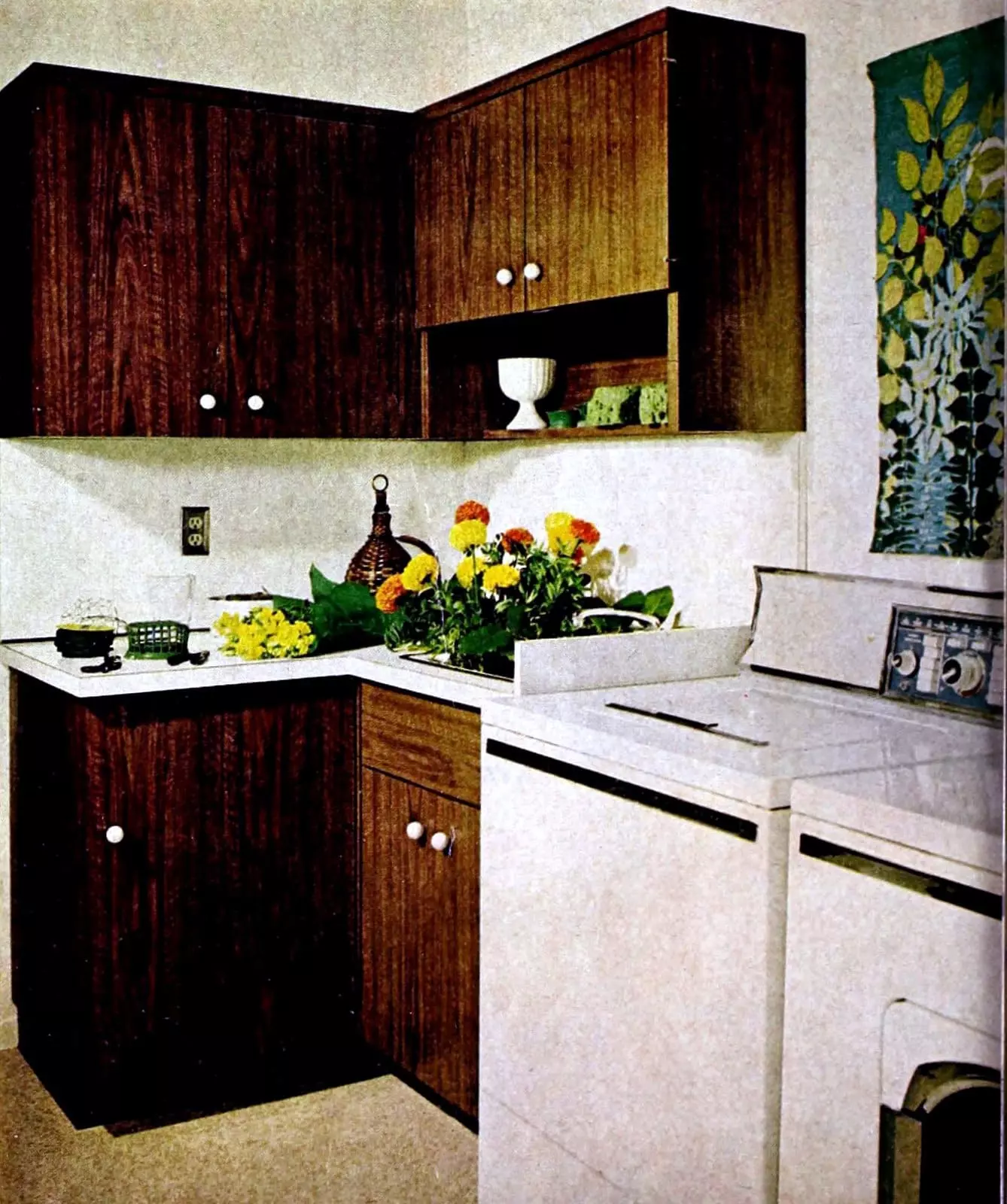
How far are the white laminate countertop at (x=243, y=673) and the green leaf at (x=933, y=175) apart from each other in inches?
43.3

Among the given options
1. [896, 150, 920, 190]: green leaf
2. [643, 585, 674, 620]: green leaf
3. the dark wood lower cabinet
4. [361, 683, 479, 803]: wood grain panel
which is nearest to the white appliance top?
[361, 683, 479, 803]: wood grain panel

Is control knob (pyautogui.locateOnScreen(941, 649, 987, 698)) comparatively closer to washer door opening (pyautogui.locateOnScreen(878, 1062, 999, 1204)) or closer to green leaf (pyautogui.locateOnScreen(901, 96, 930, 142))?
washer door opening (pyautogui.locateOnScreen(878, 1062, 999, 1204))

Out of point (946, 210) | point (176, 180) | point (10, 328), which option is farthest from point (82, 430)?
point (946, 210)

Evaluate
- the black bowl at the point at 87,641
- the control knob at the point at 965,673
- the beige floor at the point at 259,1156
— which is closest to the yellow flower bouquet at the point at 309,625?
the black bowl at the point at 87,641

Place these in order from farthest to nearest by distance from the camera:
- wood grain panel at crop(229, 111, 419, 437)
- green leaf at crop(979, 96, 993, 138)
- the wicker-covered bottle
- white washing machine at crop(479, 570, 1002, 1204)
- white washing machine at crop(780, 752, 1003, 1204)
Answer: the wicker-covered bottle, wood grain panel at crop(229, 111, 419, 437), green leaf at crop(979, 96, 993, 138), white washing machine at crop(479, 570, 1002, 1204), white washing machine at crop(780, 752, 1003, 1204)

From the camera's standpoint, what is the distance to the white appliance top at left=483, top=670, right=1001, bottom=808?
188 centimetres

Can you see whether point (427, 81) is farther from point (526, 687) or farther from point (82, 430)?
point (526, 687)

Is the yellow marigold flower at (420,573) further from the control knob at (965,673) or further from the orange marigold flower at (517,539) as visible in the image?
the control knob at (965,673)

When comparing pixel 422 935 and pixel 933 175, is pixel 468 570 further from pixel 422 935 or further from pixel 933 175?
pixel 933 175

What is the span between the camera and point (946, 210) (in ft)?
7.39

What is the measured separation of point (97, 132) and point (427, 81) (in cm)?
108

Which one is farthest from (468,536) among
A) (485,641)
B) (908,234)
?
(908,234)

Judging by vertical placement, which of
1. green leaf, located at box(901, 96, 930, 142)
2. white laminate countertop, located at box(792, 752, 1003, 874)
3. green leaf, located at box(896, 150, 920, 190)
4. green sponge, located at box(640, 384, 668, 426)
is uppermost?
green leaf, located at box(901, 96, 930, 142)

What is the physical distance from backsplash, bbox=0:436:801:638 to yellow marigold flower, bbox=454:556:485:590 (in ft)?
1.36
